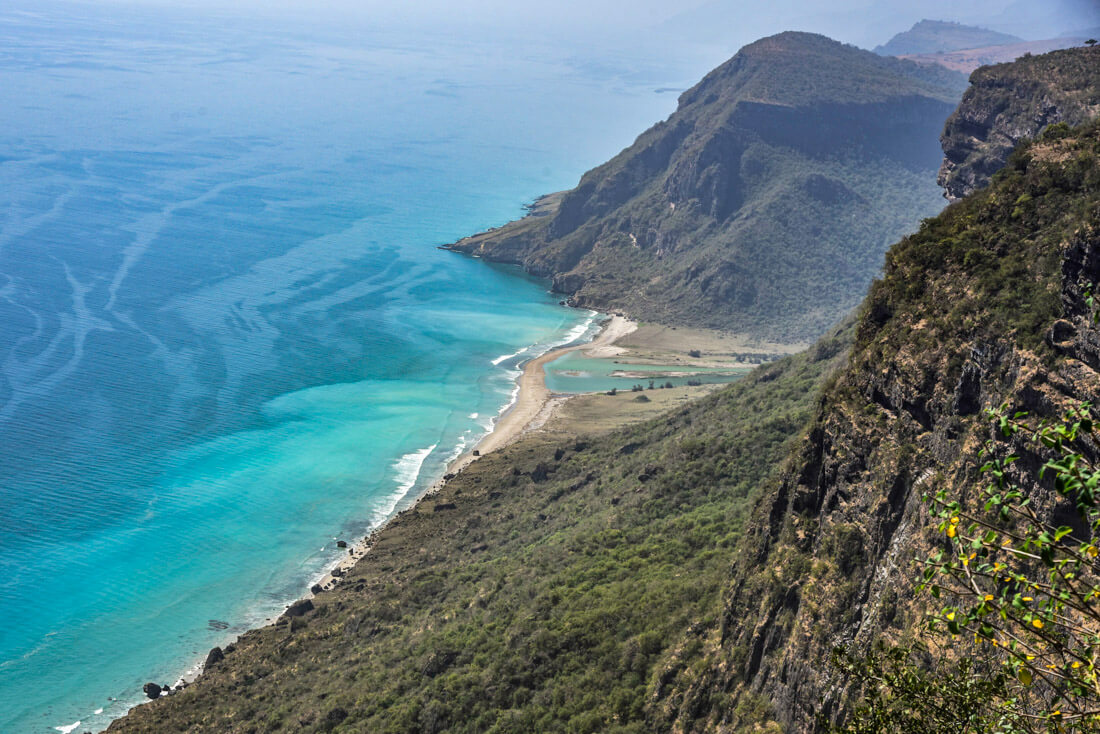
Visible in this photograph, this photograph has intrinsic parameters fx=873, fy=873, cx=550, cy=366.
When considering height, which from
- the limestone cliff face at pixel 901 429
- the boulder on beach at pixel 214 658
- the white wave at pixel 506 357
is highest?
the limestone cliff face at pixel 901 429

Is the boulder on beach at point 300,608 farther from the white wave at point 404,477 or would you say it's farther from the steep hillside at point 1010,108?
the steep hillside at point 1010,108

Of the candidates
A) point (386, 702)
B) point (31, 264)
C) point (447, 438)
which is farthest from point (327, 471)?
point (31, 264)

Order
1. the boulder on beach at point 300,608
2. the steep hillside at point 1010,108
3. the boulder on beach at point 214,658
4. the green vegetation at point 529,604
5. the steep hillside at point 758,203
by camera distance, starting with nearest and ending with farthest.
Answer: the green vegetation at point 529,604
the boulder on beach at point 214,658
the boulder on beach at point 300,608
the steep hillside at point 1010,108
the steep hillside at point 758,203

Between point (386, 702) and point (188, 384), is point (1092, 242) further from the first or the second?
point (188, 384)

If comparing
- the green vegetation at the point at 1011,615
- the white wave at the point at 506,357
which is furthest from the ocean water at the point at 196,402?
the green vegetation at the point at 1011,615

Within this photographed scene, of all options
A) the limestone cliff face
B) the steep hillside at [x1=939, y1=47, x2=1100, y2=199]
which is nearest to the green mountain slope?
the limestone cliff face

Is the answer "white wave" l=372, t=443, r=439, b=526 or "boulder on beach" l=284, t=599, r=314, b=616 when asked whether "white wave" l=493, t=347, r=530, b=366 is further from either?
"boulder on beach" l=284, t=599, r=314, b=616

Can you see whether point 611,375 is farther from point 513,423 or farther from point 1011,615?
point 1011,615
